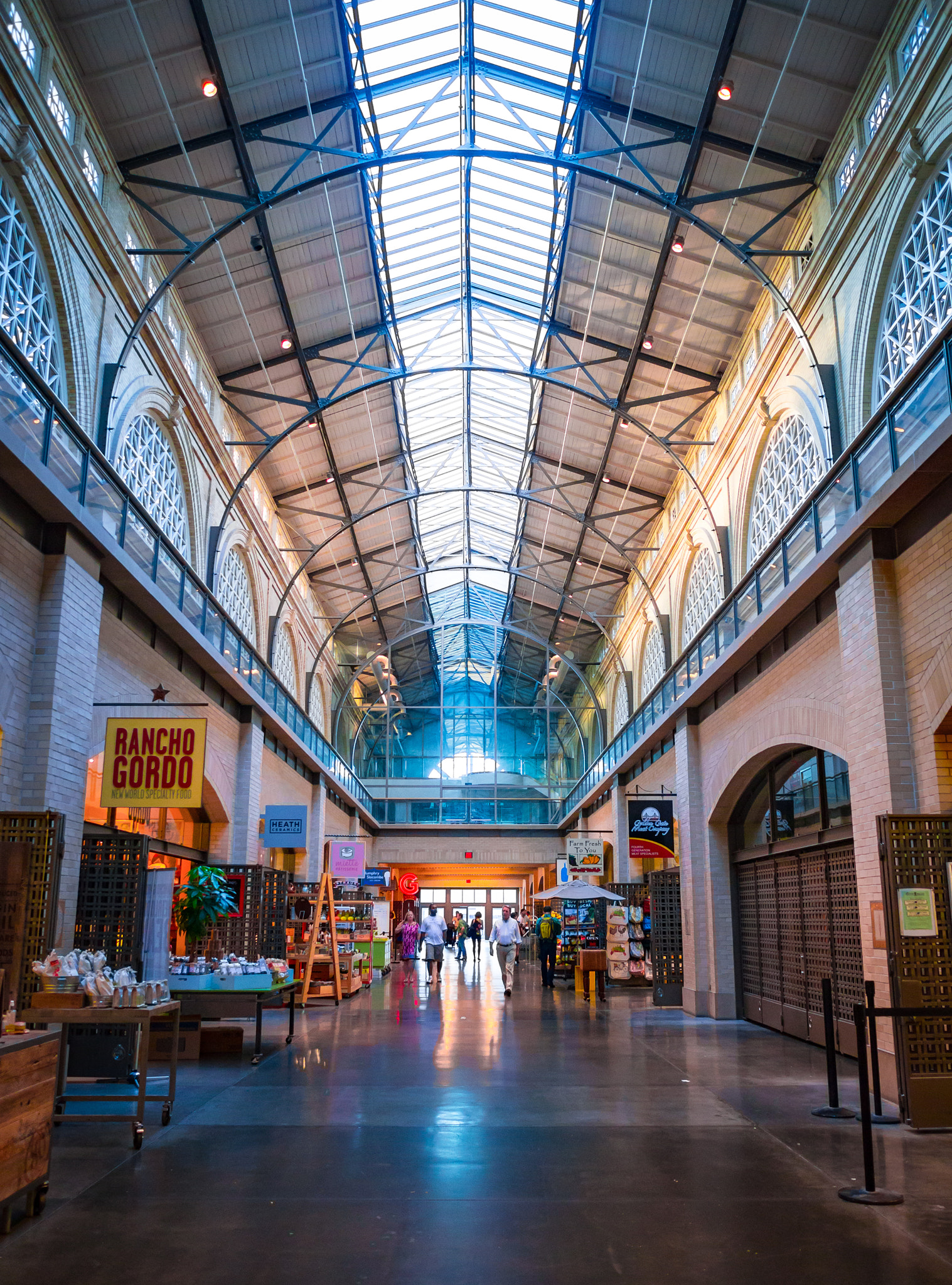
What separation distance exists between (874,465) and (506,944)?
16.0 m

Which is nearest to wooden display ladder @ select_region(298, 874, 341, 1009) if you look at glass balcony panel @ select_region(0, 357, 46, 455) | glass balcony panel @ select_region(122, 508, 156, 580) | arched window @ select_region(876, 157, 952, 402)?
glass balcony panel @ select_region(122, 508, 156, 580)

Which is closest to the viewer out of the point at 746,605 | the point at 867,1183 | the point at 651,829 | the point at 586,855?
the point at 867,1183

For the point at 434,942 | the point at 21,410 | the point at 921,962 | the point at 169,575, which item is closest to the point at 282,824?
the point at 434,942

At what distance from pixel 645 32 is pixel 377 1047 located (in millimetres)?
14588

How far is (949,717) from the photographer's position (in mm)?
9641

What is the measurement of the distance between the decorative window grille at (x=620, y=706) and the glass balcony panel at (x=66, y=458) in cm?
2198

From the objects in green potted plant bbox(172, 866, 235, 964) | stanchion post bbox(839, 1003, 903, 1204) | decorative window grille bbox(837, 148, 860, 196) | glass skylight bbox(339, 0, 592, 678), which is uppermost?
glass skylight bbox(339, 0, 592, 678)

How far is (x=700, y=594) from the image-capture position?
22.8 meters

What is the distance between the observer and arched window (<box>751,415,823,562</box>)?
51.3 ft

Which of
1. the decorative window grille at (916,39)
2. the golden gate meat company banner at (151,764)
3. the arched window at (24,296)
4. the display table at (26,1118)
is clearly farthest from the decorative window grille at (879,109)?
the display table at (26,1118)

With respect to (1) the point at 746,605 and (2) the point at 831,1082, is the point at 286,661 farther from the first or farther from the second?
(2) the point at 831,1082

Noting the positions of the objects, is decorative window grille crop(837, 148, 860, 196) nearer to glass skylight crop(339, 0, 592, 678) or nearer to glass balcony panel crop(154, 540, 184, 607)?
glass skylight crop(339, 0, 592, 678)

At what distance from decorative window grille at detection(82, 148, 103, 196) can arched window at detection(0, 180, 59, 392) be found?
6.19 ft

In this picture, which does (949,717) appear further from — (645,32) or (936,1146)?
(645,32)
